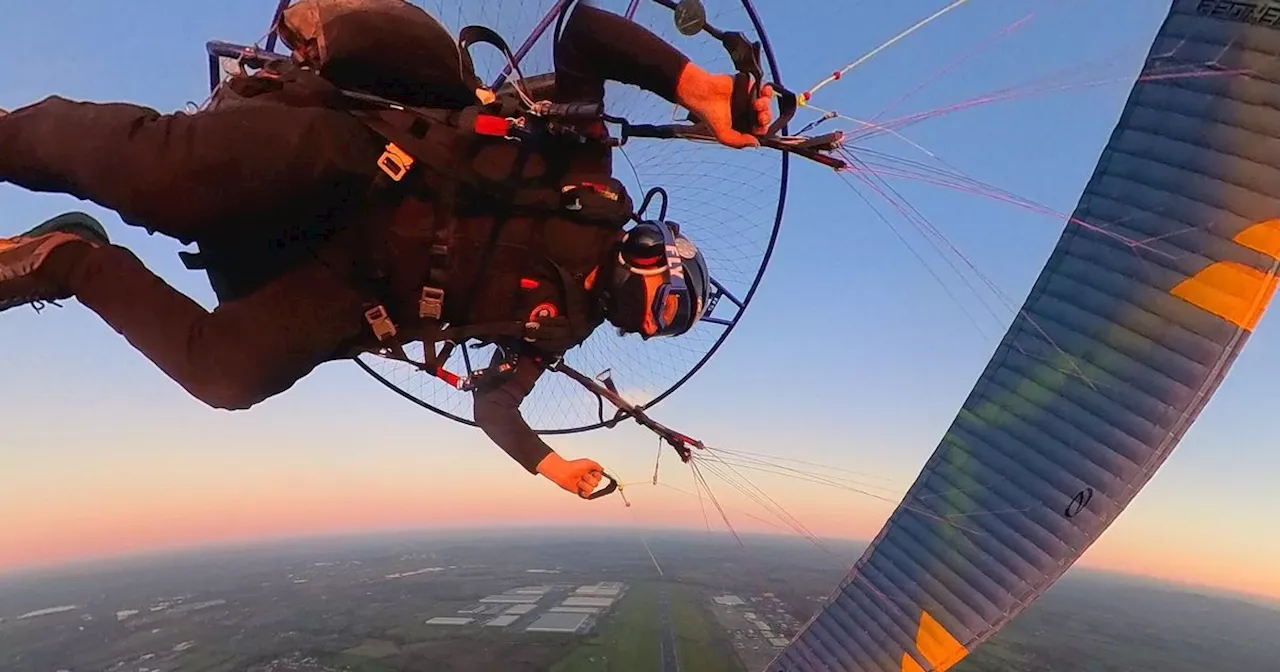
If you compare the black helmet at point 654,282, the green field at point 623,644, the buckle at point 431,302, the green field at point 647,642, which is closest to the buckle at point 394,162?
the buckle at point 431,302

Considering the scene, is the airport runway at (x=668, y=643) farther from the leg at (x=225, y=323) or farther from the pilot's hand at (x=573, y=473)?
the leg at (x=225, y=323)

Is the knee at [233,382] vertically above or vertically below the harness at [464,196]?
below

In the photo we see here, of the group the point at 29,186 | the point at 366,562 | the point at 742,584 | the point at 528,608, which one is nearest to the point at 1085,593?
the point at 742,584

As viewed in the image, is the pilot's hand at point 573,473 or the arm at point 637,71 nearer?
the arm at point 637,71

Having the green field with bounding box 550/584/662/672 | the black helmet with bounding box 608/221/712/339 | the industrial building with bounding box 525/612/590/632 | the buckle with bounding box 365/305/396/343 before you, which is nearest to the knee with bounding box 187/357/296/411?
the buckle with bounding box 365/305/396/343

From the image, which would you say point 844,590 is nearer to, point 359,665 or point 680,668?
point 680,668

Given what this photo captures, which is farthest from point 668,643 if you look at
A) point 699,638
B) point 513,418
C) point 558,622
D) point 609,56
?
point 609,56
